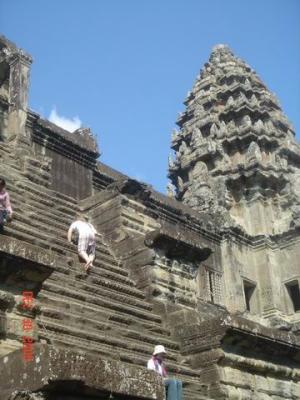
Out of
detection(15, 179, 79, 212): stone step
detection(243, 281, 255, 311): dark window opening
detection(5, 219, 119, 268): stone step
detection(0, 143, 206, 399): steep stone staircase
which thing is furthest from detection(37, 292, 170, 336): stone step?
detection(243, 281, 255, 311): dark window opening

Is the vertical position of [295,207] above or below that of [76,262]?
above

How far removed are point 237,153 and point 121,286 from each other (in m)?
22.0

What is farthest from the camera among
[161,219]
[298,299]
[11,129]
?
[298,299]

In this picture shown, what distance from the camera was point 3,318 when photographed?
6.02 metres

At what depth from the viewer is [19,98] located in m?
15.0

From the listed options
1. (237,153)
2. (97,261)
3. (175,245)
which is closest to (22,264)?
(97,261)

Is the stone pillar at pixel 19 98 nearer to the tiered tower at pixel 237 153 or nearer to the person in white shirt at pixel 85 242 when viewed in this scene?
the person in white shirt at pixel 85 242

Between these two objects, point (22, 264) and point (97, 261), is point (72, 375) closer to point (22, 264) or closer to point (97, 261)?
point (22, 264)

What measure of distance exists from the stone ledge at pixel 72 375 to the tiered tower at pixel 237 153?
21.3m

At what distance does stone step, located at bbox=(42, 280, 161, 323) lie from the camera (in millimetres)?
8219

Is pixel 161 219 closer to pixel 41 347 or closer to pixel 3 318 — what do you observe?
pixel 3 318

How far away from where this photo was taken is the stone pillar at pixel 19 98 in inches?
557

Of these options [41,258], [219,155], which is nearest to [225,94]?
[219,155]

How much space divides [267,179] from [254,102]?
6.27 m
